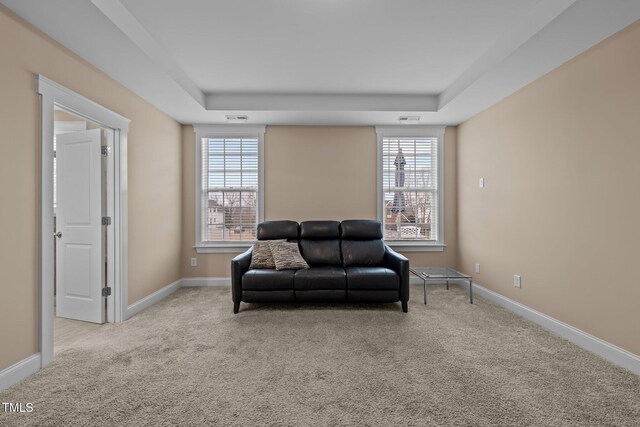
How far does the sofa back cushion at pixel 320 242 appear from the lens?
4258 millimetres

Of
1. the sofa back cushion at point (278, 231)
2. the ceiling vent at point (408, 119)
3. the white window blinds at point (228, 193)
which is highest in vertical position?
the ceiling vent at point (408, 119)

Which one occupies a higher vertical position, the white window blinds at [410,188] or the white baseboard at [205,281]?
the white window blinds at [410,188]

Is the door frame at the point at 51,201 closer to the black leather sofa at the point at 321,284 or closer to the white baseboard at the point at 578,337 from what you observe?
the black leather sofa at the point at 321,284

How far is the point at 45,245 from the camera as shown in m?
2.32

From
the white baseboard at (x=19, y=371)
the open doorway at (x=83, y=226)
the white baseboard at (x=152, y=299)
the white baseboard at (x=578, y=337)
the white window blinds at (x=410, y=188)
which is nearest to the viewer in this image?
the white baseboard at (x=19, y=371)

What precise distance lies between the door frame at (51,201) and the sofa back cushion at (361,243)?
8.87ft

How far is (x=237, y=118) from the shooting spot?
4406 millimetres

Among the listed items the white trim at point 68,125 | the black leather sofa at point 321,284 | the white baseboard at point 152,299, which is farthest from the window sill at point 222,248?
the white trim at point 68,125

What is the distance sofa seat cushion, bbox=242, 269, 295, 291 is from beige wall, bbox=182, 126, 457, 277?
139cm

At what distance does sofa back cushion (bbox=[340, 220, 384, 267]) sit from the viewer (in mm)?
4199

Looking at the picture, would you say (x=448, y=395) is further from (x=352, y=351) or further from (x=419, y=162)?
(x=419, y=162)

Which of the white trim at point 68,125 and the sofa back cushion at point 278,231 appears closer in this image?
the white trim at point 68,125

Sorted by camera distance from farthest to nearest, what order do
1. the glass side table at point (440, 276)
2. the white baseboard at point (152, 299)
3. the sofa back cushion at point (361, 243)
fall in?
the sofa back cushion at point (361, 243)
the glass side table at point (440, 276)
the white baseboard at point (152, 299)

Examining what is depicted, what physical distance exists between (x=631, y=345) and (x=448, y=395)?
1534 millimetres
